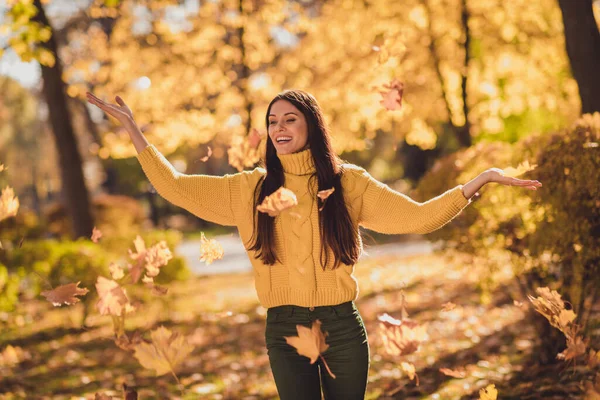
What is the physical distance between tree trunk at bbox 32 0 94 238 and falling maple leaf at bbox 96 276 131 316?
9.01 meters

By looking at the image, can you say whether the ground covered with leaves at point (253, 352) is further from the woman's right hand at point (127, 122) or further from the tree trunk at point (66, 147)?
the tree trunk at point (66, 147)

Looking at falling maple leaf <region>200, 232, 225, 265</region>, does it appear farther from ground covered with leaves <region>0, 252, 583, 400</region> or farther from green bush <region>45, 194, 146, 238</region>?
green bush <region>45, 194, 146, 238</region>

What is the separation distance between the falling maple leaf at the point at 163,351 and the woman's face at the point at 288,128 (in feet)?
3.46

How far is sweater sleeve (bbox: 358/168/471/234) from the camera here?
9.23 ft

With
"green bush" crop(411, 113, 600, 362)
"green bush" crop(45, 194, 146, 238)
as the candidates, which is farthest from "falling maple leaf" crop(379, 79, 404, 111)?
"green bush" crop(45, 194, 146, 238)

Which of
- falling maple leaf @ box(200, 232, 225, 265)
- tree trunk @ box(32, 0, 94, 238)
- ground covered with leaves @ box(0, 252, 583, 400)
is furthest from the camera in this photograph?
tree trunk @ box(32, 0, 94, 238)

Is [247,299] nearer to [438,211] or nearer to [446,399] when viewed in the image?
[446,399]

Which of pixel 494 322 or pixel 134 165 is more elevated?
pixel 134 165

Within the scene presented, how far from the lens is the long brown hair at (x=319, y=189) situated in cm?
278

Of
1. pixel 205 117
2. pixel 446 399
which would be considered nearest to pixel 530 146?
pixel 446 399

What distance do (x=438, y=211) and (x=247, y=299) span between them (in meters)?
9.22

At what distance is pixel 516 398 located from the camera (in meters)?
5.09

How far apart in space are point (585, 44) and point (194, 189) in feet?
13.2

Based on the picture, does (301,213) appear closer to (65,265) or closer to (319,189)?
(319,189)
